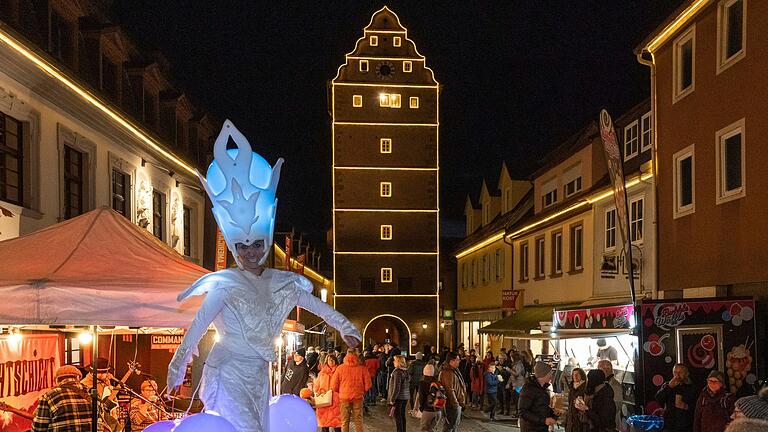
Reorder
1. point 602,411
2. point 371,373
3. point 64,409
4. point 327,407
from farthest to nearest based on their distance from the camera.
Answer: point 371,373 → point 327,407 → point 602,411 → point 64,409

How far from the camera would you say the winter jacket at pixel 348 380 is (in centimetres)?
1598

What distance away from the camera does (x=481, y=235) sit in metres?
43.7

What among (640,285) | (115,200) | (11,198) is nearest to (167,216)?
(115,200)

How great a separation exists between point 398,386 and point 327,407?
2064 mm

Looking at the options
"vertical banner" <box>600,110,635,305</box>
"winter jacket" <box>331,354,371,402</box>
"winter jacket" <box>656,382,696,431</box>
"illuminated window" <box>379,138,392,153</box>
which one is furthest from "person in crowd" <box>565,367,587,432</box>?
"illuminated window" <box>379,138,392,153</box>

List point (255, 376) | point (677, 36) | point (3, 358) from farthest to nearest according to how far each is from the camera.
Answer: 1. point (677, 36)
2. point (3, 358)
3. point (255, 376)

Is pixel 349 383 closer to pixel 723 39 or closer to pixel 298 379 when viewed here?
pixel 298 379

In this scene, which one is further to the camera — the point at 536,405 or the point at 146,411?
the point at 146,411

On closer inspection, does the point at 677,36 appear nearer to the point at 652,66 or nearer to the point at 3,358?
the point at 652,66

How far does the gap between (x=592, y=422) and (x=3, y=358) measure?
8053 mm

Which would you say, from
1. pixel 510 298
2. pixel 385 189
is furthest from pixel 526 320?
pixel 385 189

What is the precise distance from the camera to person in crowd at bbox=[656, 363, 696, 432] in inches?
494

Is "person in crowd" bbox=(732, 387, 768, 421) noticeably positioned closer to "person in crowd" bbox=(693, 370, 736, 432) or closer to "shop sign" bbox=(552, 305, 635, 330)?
"person in crowd" bbox=(693, 370, 736, 432)

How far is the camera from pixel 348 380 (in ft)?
52.4
